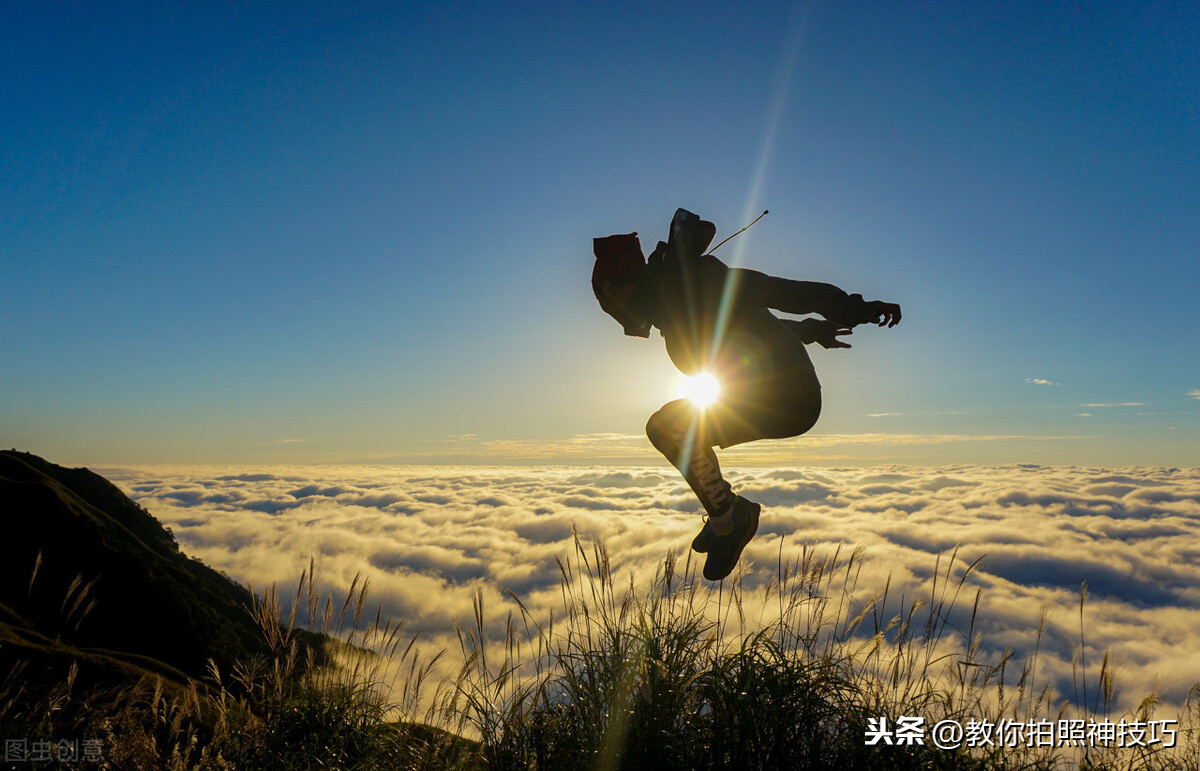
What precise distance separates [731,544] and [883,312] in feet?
5.73

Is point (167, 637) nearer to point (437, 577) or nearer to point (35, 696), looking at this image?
point (35, 696)

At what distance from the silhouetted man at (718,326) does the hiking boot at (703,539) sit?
420mm

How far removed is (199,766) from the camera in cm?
329

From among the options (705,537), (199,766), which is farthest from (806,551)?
(199,766)

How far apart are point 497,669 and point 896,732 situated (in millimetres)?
2618

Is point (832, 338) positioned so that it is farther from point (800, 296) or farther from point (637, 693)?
point (637, 693)

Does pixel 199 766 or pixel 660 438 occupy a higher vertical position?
pixel 660 438

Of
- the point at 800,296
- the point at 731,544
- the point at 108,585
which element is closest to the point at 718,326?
the point at 800,296

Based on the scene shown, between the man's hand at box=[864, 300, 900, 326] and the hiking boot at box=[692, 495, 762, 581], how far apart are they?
149 centimetres

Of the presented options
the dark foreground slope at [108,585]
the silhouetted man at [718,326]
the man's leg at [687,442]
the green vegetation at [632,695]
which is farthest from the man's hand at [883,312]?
the dark foreground slope at [108,585]

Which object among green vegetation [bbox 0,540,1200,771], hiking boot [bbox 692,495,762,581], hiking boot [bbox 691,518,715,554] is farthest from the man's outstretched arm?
green vegetation [bbox 0,540,1200,771]

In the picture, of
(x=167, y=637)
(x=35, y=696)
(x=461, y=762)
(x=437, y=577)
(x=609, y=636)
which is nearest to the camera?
(x=461, y=762)

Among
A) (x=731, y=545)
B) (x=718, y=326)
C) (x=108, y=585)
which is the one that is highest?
(x=718, y=326)

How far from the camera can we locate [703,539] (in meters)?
3.92
